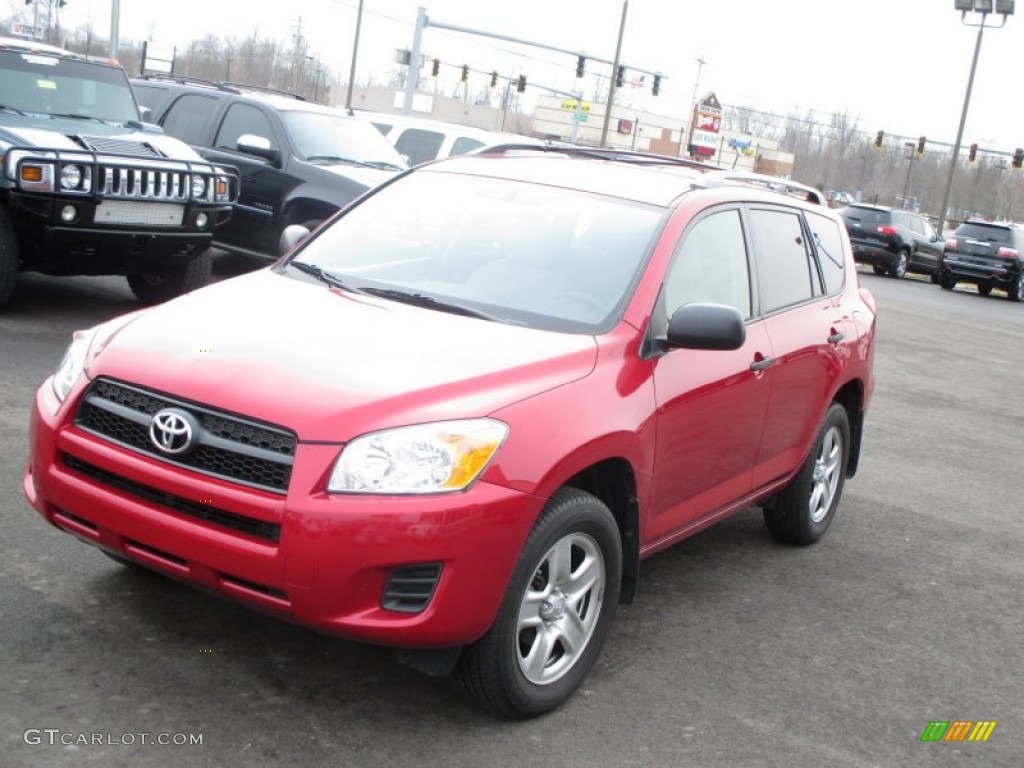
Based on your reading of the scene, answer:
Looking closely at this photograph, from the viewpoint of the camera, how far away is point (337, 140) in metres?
12.6

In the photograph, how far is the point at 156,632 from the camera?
4.14 metres

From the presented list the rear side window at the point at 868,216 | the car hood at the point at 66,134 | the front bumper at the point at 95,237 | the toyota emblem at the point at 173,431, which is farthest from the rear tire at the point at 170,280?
the rear side window at the point at 868,216

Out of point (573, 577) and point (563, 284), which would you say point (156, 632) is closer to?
point (573, 577)

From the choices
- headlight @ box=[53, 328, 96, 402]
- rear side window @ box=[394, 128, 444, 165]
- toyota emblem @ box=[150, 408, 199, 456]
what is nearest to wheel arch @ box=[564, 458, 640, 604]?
toyota emblem @ box=[150, 408, 199, 456]

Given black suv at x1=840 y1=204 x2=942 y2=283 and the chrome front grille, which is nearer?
the chrome front grille

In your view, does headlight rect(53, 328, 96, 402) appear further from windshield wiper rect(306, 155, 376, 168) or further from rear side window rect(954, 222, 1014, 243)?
rear side window rect(954, 222, 1014, 243)

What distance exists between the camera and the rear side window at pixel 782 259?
5363 mm

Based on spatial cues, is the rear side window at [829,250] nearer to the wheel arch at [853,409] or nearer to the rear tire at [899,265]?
the wheel arch at [853,409]

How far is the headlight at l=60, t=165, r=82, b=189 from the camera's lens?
860 centimetres

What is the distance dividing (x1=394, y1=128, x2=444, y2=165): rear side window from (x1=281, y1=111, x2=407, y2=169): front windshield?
4.15 meters

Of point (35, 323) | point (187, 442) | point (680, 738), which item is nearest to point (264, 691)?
point (187, 442)

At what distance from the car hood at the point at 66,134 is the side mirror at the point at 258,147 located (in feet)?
3.54

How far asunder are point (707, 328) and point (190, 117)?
10.1 metres

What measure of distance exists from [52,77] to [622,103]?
392 feet
